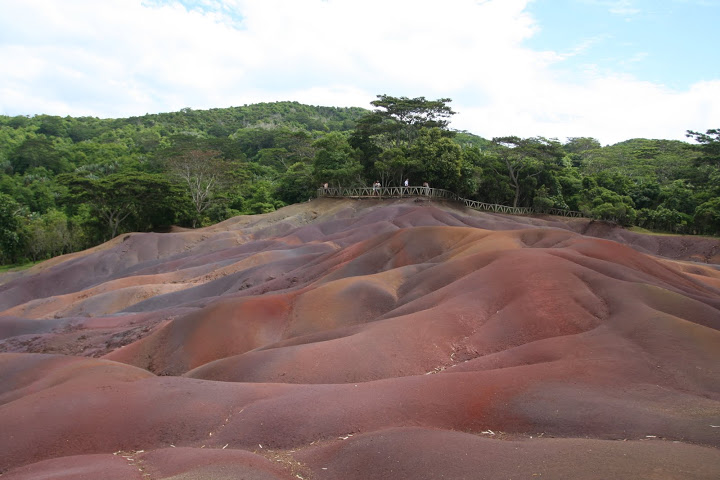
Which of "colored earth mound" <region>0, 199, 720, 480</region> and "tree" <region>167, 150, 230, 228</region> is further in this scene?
"tree" <region>167, 150, 230, 228</region>

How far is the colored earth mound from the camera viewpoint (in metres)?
9.65

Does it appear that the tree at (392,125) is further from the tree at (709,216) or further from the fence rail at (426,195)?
the tree at (709,216)

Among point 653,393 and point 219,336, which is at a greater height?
point 653,393

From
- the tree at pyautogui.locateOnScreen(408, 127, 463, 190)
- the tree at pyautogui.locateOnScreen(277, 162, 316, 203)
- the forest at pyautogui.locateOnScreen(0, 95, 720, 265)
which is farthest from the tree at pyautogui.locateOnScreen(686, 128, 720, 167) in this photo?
the tree at pyautogui.locateOnScreen(277, 162, 316, 203)

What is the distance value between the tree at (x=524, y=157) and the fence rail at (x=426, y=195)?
7.73 feet

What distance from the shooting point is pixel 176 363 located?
71.1 ft

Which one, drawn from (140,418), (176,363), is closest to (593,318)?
(140,418)

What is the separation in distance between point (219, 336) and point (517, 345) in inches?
481

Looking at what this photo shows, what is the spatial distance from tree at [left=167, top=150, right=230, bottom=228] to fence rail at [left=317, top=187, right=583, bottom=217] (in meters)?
14.4

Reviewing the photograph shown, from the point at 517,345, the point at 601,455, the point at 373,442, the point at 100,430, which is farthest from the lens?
the point at 517,345

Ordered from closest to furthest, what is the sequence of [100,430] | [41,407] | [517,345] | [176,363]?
1. [100,430]
2. [41,407]
3. [517,345]
4. [176,363]

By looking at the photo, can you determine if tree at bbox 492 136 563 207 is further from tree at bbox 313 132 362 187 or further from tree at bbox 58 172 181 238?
tree at bbox 58 172 181 238

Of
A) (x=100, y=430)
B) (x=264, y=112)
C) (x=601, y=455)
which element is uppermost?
(x=264, y=112)

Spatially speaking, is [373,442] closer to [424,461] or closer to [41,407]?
[424,461]
